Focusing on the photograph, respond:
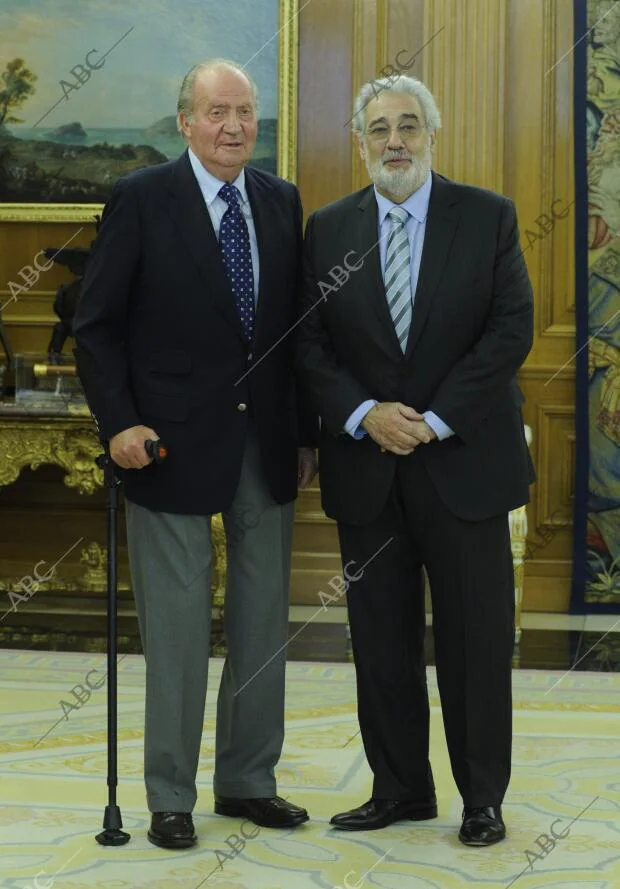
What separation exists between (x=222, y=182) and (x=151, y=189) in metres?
0.18

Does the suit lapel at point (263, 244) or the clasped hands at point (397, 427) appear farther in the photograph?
the suit lapel at point (263, 244)

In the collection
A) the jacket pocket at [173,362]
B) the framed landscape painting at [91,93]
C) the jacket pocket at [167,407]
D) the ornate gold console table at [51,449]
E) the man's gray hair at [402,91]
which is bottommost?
the ornate gold console table at [51,449]

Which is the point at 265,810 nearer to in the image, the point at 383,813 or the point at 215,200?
the point at 383,813

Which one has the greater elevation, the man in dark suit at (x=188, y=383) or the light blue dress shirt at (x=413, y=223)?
the light blue dress shirt at (x=413, y=223)

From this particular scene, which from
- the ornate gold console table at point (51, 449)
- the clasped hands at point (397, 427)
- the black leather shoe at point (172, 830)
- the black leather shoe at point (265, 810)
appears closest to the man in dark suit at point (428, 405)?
the clasped hands at point (397, 427)

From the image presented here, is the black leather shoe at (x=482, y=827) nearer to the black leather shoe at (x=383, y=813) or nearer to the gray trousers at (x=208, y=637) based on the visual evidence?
the black leather shoe at (x=383, y=813)

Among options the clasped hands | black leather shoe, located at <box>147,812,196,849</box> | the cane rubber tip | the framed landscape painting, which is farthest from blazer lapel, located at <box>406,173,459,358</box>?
the framed landscape painting

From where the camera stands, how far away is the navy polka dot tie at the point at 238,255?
3.55 meters

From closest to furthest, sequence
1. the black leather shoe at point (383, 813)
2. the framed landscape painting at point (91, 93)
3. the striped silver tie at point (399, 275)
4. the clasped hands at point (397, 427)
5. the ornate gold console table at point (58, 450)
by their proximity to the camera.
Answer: the clasped hands at point (397, 427)
the striped silver tie at point (399, 275)
the black leather shoe at point (383, 813)
the ornate gold console table at point (58, 450)
the framed landscape painting at point (91, 93)

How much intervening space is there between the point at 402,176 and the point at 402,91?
0.20 m

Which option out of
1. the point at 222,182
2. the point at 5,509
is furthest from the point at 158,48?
the point at 222,182

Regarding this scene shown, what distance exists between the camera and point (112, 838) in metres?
3.43

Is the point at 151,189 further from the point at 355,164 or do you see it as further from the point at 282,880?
the point at 355,164

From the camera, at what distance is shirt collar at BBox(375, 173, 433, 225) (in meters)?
3.52
